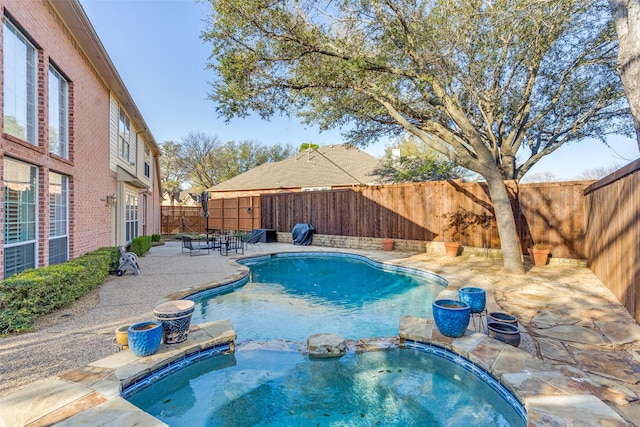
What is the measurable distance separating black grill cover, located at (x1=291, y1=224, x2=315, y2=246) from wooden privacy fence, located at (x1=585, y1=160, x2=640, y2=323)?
10623mm

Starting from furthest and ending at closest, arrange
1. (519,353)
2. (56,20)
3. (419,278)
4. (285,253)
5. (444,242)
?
(285,253) → (444,242) → (419,278) → (56,20) → (519,353)

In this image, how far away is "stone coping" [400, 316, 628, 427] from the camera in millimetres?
2488

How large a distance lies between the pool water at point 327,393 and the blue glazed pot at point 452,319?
1.20 ft

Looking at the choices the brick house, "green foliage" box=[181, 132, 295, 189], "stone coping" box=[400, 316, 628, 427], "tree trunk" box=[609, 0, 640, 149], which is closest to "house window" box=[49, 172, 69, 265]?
the brick house

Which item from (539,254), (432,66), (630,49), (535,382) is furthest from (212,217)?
(630,49)

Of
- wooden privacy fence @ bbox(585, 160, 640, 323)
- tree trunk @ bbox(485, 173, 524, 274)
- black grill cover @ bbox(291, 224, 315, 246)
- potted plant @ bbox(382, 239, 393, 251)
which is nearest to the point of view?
wooden privacy fence @ bbox(585, 160, 640, 323)

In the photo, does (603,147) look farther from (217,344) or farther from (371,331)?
(217,344)

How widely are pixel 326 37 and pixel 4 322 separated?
8392 mm

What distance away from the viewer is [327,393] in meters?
3.53

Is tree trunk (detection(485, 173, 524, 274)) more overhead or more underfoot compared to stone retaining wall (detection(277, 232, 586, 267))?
more overhead

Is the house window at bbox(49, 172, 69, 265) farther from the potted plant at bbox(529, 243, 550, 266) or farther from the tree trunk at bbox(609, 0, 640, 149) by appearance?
the potted plant at bbox(529, 243, 550, 266)

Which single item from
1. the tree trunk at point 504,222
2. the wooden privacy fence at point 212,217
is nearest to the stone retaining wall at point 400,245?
the tree trunk at point 504,222

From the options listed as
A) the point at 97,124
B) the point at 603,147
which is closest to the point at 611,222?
the point at 603,147

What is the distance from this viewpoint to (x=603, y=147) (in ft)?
40.2
